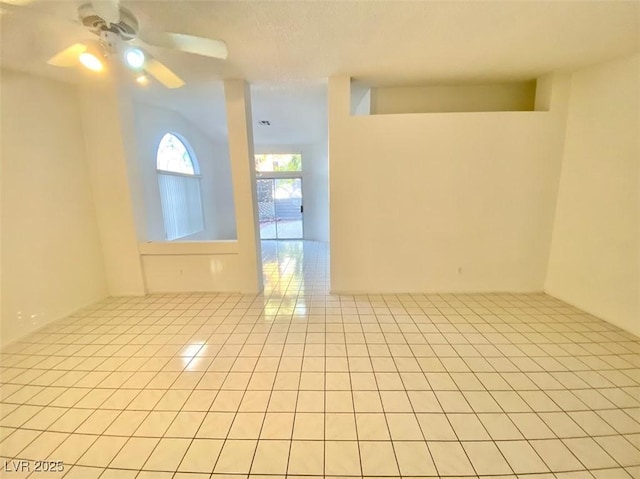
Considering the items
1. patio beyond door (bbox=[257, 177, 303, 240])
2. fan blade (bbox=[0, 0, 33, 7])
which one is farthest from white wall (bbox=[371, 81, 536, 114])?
patio beyond door (bbox=[257, 177, 303, 240])

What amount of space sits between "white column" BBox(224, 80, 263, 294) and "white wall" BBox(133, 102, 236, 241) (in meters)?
1.37

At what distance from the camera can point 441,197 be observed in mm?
3449

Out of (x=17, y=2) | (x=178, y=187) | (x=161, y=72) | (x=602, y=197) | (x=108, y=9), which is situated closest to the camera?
(x=108, y=9)

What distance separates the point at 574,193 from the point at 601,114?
0.82 meters

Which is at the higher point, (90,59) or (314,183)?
(90,59)

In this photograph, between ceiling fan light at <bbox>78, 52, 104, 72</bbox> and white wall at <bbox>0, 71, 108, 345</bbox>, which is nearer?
ceiling fan light at <bbox>78, 52, 104, 72</bbox>

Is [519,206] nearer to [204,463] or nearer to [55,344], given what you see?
[204,463]

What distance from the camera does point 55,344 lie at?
2576mm

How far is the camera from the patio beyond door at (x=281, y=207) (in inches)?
295

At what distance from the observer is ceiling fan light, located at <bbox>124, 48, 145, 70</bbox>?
1.83 meters

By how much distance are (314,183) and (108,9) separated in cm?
585

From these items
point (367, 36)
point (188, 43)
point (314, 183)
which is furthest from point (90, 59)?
point (314, 183)

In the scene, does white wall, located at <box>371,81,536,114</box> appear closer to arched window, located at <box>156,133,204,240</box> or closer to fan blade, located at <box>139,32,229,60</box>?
fan blade, located at <box>139,32,229,60</box>

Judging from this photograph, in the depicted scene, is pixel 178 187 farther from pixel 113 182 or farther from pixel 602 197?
pixel 602 197
